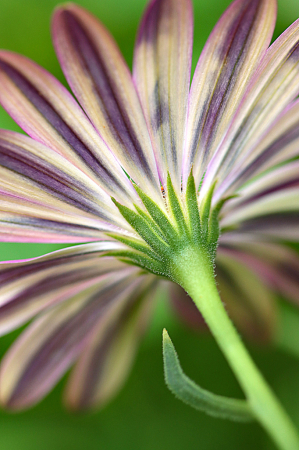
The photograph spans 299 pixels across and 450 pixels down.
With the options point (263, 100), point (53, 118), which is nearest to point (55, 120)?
point (53, 118)

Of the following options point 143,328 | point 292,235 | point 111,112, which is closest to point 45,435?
point 143,328

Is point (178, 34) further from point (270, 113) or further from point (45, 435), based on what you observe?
point (45, 435)

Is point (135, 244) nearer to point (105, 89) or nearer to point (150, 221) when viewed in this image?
point (150, 221)

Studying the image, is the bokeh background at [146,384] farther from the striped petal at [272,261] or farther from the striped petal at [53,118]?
the striped petal at [53,118]

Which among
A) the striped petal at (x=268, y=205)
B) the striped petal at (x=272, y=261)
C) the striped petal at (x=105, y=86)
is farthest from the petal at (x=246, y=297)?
the striped petal at (x=105, y=86)

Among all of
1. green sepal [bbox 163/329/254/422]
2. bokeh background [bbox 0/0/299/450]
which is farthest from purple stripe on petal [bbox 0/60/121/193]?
bokeh background [bbox 0/0/299/450]
